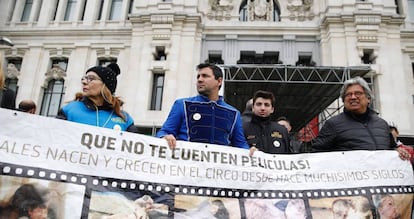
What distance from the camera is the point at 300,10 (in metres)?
17.4

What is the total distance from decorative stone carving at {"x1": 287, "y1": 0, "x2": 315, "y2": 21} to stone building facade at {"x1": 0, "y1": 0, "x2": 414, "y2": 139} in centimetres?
6

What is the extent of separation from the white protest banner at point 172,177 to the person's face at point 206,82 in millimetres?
664

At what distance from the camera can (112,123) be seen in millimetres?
2875

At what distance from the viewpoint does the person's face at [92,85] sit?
9.46 ft

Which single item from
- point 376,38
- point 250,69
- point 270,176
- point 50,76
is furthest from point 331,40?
point 50,76

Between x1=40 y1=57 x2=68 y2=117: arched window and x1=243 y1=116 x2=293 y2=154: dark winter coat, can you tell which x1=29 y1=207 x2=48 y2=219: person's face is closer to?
x1=243 y1=116 x2=293 y2=154: dark winter coat

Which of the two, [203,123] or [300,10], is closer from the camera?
[203,123]

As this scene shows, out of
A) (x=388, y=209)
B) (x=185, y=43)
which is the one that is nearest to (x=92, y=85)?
(x=388, y=209)

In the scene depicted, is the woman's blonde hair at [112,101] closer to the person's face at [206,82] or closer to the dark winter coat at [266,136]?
the person's face at [206,82]

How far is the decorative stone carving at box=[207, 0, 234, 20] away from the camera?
1753cm

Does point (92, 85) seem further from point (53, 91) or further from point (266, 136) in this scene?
point (53, 91)

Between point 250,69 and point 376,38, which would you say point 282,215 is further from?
point 376,38

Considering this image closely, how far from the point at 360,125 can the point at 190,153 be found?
185 centimetres

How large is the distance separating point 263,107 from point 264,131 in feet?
1.01
